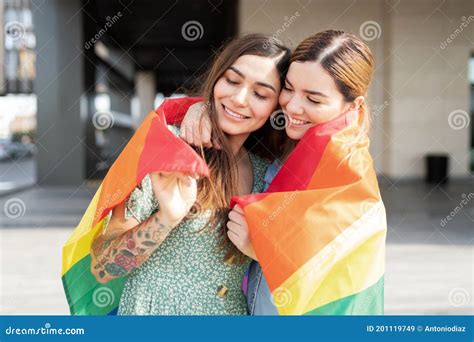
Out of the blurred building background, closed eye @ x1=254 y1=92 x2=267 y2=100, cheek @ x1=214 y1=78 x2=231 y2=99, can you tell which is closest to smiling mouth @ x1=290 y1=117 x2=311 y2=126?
closed eye @ x1=254 y1=92 x2=267 y2=100

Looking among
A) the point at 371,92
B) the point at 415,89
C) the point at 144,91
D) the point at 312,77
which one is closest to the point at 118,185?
the point at 312,77

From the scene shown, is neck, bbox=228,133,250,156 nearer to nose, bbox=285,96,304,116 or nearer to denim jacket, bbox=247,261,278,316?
nose, bbox=285,96,304,116

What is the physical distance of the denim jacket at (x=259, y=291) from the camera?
180 centimetres

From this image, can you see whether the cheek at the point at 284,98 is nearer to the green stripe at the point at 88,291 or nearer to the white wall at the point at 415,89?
the green stripe at the point at 88,291

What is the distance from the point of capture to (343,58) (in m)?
1.67

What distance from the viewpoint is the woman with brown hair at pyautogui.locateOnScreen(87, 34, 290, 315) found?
1.71 meters

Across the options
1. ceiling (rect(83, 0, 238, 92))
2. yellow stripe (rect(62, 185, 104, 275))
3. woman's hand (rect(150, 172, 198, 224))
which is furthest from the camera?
ceiling (rect(83, 0, 238, 92))

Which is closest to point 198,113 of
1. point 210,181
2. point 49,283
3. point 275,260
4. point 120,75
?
point 210,181

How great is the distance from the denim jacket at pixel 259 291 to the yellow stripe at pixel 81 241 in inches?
19.4

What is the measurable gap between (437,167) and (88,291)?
41.8ft

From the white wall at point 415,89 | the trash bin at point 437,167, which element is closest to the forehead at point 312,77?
the white wall at point 415,89

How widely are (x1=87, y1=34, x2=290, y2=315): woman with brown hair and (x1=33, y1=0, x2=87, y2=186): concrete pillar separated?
507 inches

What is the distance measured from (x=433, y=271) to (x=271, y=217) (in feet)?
15.4

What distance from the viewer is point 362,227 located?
5.49ft
